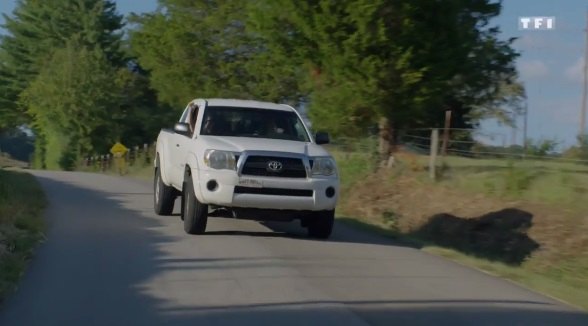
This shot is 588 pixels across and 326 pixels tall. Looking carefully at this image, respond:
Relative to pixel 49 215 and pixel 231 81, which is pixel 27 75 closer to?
pixel 231 81

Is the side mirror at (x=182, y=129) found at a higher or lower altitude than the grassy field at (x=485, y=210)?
higher

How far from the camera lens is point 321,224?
15422 mm

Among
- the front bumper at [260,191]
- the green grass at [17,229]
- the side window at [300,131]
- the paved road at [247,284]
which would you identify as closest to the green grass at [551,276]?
the paved road at [247,284]

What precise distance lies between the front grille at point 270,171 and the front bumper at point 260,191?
7 centimetres

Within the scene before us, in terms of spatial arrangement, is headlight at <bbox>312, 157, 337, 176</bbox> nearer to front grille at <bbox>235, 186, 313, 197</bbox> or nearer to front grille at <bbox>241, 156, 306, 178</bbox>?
front grille at <bbox>241, 156, 306, 178</bbox>

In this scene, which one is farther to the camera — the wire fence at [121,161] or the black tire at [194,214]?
the wire fence at [121,161]

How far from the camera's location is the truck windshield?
15930 mm

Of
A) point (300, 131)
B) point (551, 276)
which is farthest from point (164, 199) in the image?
point (551, 276)

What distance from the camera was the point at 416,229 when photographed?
68.8 ft

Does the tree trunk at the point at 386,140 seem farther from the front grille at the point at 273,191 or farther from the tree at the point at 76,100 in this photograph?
the tree at the point at 76,100

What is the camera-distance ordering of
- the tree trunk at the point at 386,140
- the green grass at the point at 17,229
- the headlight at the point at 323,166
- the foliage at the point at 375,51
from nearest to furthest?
the green grass at the point at 17,229, the headlight at the point at 323,166, the foliage at the point at 375,51, the tree trunk at the point at 386,140

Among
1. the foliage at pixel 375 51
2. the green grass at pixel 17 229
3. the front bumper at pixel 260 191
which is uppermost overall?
the foliage at pixel 375 51

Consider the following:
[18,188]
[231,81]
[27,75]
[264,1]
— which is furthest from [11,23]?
[18,188]

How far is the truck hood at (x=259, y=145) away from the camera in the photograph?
14.6 m
